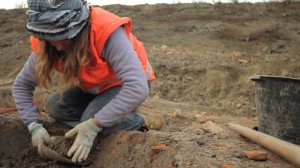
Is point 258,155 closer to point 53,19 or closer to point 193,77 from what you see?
point 53,19

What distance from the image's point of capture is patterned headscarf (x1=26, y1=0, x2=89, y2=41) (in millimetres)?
2232

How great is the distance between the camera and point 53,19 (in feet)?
7.26

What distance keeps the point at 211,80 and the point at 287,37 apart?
2.53 meters

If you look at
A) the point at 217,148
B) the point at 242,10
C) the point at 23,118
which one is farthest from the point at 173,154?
the point at 242,10

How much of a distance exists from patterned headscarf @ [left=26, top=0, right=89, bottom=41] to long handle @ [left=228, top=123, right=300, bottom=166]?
1.41m

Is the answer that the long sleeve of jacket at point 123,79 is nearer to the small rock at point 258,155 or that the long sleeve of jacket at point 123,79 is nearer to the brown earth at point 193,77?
the brown earth at point 193,77

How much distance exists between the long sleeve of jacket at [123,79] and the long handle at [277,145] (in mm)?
850

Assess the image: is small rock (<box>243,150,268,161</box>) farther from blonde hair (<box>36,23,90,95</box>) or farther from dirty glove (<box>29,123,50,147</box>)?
dirty glove (<box>29,123,50,147</box>)

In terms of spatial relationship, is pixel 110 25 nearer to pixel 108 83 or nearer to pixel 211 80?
pixel 108 83

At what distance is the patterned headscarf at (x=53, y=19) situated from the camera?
223 centimetres

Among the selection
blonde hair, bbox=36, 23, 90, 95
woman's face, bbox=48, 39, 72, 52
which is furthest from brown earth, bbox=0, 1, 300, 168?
woman's face, bbox=48, 39, 72, 52

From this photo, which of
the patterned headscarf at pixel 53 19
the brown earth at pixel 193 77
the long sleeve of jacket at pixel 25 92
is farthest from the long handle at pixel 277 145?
the long sleeve of jacket at pixel 25 92

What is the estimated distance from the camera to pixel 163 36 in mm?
8711

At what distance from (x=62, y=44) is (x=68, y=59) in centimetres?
11
